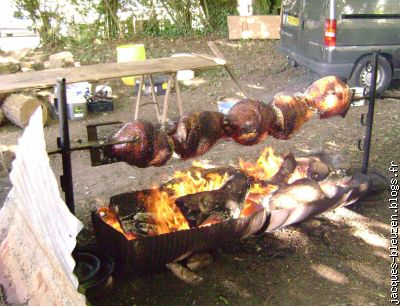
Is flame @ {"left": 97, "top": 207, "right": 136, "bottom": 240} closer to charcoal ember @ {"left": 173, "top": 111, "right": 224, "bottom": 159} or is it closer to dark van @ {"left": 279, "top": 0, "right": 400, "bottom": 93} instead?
charcoal ember @ {"left": 173, "top": 111, "right": 224, "bottom": 159}

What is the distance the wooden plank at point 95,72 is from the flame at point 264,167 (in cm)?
223

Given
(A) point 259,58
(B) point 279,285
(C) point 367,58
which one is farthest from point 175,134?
(A) point 259,58

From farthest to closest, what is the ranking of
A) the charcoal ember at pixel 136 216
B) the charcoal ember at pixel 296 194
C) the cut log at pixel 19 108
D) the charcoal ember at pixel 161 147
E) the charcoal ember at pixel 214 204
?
the cut log at pixel 19 108
the charcoal ember at pixel 296 194
the charcoal ember at pixel 214 204
the charcoal ember at pixel 136 216
the charcoal ember at pixel 161 147

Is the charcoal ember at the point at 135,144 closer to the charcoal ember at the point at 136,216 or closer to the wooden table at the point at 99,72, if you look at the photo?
the charcoal ember at the point at 136,216

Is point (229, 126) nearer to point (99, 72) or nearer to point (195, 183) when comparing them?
point (195, 183)

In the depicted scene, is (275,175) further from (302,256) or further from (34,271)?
(34,271)

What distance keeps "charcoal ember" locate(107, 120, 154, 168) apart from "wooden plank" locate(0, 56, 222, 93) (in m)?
2.34

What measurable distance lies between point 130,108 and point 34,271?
22.4 ft

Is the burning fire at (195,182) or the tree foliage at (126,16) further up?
the tree foliage at (126,16)

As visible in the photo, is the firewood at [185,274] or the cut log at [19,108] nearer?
the firewood at [185,274]

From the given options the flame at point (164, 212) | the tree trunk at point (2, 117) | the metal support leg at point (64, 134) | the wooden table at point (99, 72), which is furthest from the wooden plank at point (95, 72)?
the metal support leg at point (64, 134)

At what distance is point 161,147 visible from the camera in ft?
8.70

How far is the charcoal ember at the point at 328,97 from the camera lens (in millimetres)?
3271

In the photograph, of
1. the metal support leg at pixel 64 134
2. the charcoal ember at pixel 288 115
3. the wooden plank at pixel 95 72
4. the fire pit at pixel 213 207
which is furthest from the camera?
the wooden plank at pixel 95 72
